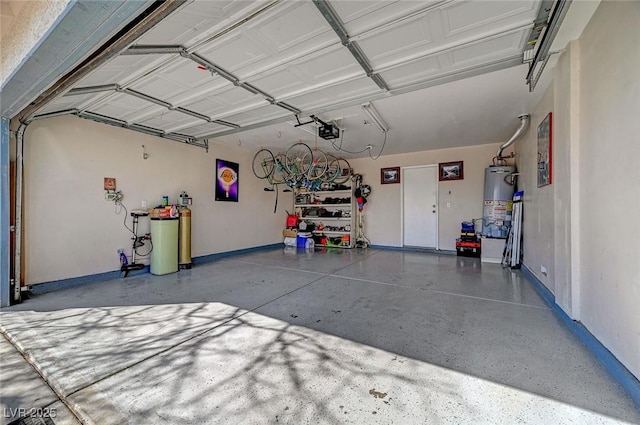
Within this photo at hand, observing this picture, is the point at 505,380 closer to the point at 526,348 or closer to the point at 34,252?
the point at 526,348

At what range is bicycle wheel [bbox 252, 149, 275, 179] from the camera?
19.9ft

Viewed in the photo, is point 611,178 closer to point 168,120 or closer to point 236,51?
point 236,51

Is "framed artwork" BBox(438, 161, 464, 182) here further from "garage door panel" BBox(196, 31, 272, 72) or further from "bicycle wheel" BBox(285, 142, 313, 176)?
"garage door panel" BBox(196, 31, 272, 72)

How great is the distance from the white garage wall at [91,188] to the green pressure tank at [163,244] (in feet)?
1.18

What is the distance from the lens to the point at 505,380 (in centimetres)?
155

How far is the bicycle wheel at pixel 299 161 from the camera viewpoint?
5.49 m

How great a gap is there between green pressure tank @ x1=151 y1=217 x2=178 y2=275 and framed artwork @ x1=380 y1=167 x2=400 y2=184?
5042mm

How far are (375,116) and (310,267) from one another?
281cm

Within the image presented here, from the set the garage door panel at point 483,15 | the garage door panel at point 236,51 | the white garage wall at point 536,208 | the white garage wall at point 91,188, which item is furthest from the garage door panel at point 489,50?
the white garage wall at point 91,188

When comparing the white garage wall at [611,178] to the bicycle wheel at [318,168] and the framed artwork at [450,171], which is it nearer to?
the bicycle wheel at [318,168]

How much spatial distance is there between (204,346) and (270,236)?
512cm

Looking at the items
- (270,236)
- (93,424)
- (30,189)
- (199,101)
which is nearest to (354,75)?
(199,101)

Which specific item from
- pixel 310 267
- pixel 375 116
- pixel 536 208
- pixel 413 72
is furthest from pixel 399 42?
pixel 310 267

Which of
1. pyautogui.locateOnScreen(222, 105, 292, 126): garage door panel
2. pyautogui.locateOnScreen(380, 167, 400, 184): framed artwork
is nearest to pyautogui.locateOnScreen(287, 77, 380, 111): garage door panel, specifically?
pyautogui.locateOnScreen(222, 105, 292, 126): garage door panel
